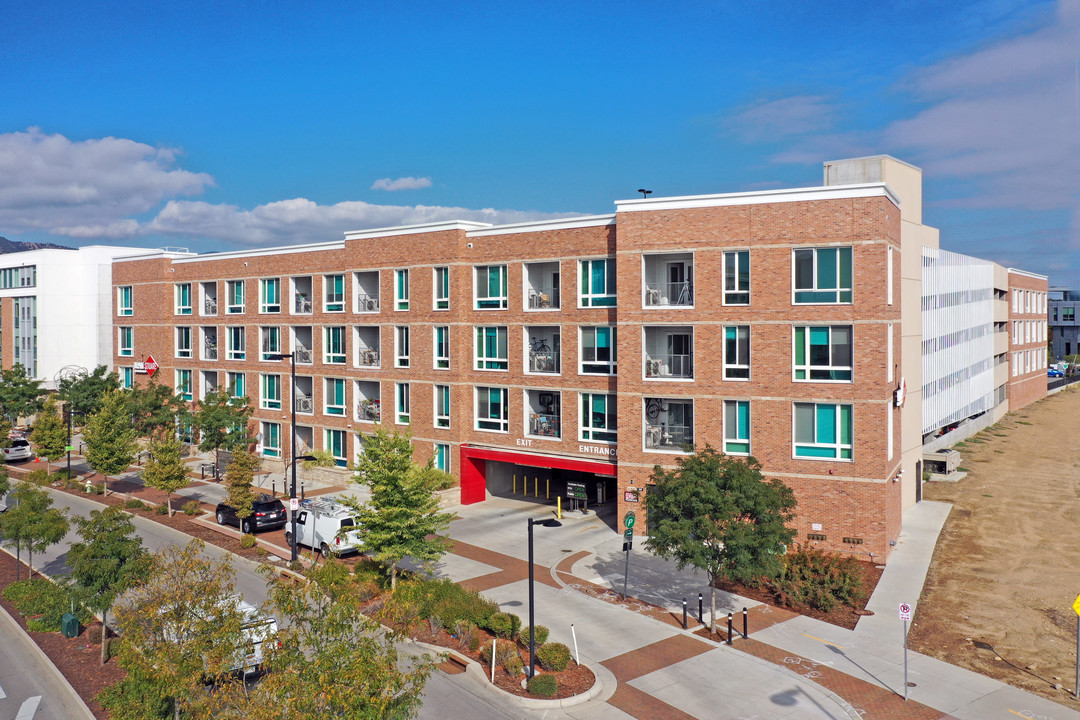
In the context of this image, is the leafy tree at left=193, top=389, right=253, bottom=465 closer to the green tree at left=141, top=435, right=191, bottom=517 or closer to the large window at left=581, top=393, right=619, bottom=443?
the green tree at left=141, top=435, right=191, bottom=517

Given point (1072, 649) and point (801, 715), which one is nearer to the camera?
point (801, 715)

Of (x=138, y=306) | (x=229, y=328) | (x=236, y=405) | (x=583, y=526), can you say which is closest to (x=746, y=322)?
(x=583, y=526)

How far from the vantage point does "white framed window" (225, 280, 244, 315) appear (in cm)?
5197

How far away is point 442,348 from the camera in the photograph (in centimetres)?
4059

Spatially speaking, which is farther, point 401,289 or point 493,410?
point 401,289

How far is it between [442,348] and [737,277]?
1634 cm

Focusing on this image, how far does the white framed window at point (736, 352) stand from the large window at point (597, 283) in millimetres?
6155

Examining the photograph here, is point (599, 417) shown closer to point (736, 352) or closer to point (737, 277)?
point (736, 352)

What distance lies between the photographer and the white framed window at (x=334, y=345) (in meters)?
46.0

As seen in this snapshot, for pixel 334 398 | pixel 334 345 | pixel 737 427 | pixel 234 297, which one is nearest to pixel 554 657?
pixel 737 427

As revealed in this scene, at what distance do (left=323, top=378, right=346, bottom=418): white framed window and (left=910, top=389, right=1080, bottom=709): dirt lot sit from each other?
1241 inches

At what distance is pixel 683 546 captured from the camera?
854 inches

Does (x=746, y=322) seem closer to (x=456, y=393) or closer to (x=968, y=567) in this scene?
(x=968, y=567)

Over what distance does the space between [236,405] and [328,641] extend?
36.5m
